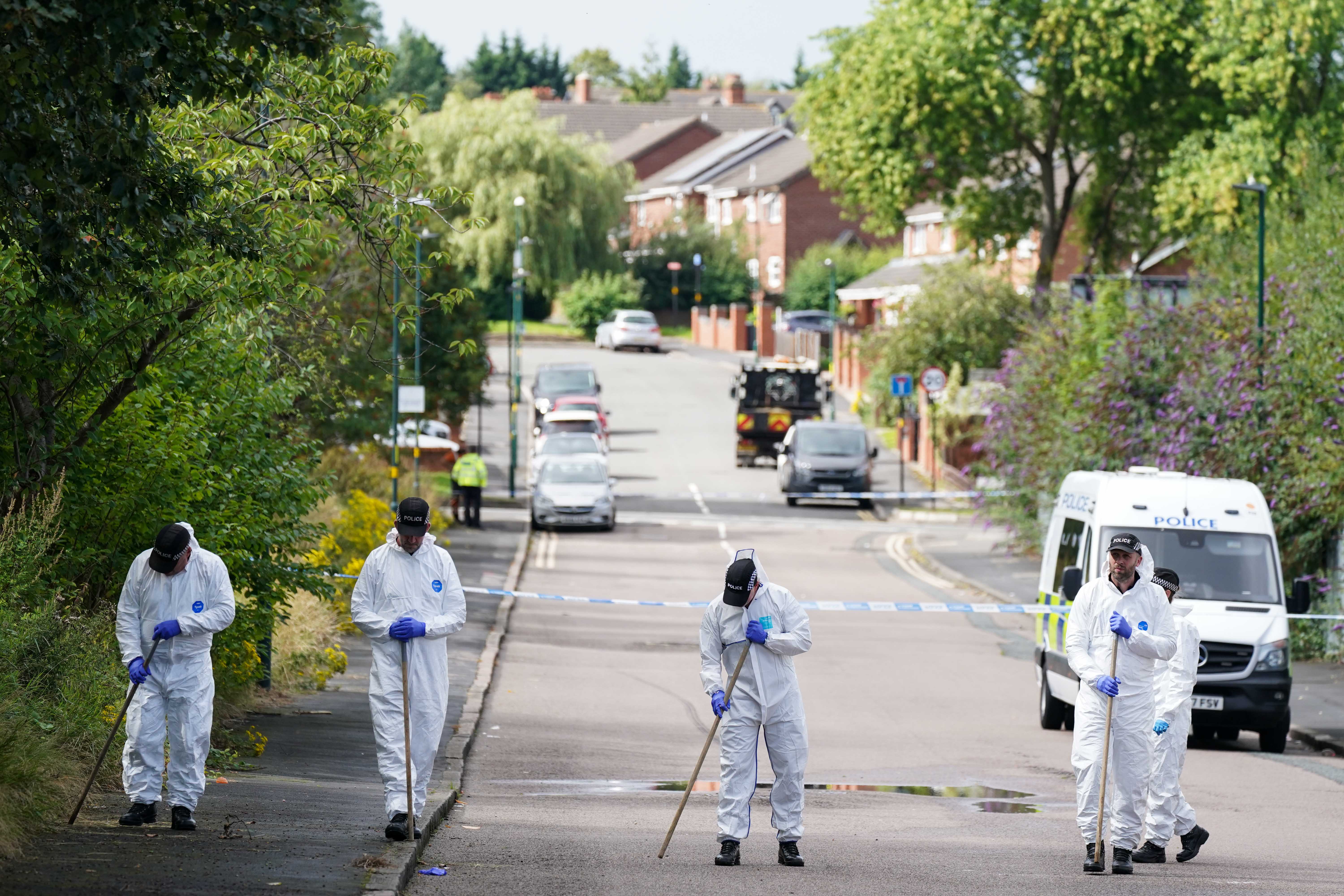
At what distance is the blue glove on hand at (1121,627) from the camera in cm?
898

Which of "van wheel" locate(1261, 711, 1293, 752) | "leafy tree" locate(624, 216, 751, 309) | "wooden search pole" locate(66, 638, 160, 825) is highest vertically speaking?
"leafy tree" locate(624, 216, 751, 309)

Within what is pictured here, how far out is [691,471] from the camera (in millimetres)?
45906

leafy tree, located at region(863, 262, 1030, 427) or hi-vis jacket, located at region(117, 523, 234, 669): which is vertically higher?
leafy tree, located at region(863, 262, 1030, 427)

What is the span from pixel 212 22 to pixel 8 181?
1.18 metres

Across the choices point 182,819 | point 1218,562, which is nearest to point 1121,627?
point 182,819

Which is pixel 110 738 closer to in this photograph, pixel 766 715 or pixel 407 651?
pixel 407 651

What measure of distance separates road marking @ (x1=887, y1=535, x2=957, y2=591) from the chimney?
9757cm

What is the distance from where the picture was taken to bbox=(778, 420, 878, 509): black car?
128 ft

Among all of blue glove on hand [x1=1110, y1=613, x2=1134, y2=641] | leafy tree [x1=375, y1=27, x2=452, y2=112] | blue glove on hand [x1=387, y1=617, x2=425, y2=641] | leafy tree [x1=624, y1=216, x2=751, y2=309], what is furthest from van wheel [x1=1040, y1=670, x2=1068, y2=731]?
leafy tree [x1=375, y1=27, x2=452, y2=112]

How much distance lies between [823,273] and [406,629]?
234 ft

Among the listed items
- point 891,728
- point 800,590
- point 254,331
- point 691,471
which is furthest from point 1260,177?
point 254,331

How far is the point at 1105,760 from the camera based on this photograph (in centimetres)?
902

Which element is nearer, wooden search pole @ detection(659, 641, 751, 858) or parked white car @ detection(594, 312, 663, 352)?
wooden search pole @ detection(659, 641, 751, 858)

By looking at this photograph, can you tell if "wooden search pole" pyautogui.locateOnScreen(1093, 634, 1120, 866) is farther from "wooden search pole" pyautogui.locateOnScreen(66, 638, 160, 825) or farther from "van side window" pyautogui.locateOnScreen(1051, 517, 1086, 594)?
"van side window" pyautogui.locateOnScreen(1051, 517, 1086, 594)
